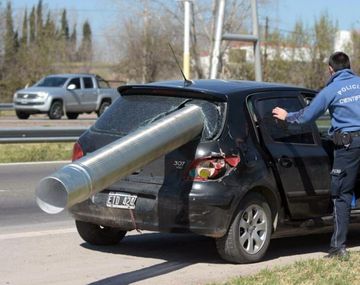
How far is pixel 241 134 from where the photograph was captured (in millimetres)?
6750

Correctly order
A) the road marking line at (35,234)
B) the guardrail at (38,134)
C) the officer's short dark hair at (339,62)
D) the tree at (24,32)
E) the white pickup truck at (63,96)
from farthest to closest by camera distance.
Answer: the tree at (24,32)
the white pickup truck at (63,96)
the guardrail at (38,134)
the road marking line at (35,234)
the officer's short dark hair at (339,62)

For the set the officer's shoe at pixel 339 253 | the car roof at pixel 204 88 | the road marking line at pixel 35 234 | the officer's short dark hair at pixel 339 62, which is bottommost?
the road marking line at pixel 35 234

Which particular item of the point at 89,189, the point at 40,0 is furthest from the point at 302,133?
the point at 40,0

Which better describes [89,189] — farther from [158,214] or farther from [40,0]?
[40,0]

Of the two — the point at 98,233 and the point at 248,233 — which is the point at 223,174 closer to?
the point at 248,233

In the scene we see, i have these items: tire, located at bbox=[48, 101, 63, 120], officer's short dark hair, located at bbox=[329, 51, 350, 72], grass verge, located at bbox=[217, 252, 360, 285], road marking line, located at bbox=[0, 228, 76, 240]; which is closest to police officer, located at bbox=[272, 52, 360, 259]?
officer's short dark hair, located at bbox=[329, 51, 350, 72]

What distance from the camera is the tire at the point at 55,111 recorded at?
28.9 meters

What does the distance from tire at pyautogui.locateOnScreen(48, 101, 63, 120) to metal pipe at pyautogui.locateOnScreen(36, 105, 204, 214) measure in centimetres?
2281

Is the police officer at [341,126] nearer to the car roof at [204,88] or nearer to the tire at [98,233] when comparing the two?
the car roof at [204,88]

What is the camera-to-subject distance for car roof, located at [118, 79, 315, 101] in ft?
22.4

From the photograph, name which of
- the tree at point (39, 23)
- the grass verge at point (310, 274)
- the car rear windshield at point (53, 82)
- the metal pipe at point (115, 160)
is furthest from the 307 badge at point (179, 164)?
the tree at point (39, 23)

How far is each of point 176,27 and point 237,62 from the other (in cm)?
452

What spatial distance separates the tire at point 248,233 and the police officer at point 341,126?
2.10 ft

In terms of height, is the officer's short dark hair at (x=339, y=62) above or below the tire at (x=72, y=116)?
above
